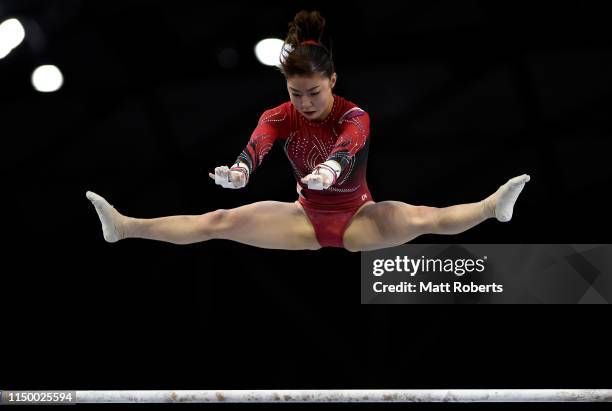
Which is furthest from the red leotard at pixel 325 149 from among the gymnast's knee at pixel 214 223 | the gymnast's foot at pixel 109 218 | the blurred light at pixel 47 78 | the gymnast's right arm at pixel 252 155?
the blurred light at pixel 47 78

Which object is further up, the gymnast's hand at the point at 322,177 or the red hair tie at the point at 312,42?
the red hair tie at the point at 312,42

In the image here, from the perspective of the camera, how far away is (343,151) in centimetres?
343

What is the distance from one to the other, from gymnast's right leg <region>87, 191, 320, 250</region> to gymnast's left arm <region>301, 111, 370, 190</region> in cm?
40

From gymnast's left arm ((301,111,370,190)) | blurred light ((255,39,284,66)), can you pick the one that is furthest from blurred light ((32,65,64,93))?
gymnast's left arm ((301,111,370,190))

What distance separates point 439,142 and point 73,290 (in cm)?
286

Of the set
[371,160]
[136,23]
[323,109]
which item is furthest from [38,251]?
[323,109]

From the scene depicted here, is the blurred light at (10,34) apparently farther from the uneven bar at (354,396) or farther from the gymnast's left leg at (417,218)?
the gymnast's left leg at (417,218)

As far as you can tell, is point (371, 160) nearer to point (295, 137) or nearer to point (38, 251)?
point (295, 137)

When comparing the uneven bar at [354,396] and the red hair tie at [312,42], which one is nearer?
the red hair tie at [312,42]

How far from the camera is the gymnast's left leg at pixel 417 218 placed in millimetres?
3557

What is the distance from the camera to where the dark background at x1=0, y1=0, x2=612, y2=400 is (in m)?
5.28

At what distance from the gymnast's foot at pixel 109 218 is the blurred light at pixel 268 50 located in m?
1.84

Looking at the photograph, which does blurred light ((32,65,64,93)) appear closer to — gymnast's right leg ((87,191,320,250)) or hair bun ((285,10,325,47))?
gymnast's right leg ((87,191,320,250))

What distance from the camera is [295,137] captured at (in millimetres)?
3836
